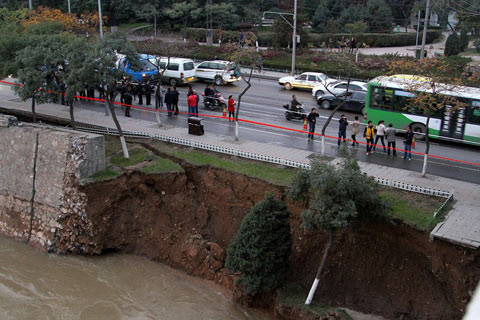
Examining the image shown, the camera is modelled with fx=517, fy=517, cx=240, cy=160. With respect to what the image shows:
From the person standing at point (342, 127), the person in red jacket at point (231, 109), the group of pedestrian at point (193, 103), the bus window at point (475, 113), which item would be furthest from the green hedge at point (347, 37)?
the person standing at point (342, 127)

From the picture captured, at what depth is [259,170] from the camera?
18.6 metres

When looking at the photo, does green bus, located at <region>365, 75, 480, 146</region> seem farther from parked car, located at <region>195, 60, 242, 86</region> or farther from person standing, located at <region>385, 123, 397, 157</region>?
parked car, located at <region>195, 60, 242, 86</region>

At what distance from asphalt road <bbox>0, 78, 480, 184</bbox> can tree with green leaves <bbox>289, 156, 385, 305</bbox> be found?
1487 millimetres

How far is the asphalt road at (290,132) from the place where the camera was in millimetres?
19594

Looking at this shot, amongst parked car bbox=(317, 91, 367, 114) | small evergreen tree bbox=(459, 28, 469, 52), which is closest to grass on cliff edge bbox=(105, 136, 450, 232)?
parked car bbox=(317, 91, 367, 114)

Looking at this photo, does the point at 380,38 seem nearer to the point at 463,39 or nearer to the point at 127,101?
the point at 463,39

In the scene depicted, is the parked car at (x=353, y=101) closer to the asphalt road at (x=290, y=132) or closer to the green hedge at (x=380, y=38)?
the asphalt road at (x=290, y=132)

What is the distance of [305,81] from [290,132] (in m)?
10.1

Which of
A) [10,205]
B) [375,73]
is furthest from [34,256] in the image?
[375,73]

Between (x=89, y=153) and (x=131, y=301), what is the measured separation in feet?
18.9

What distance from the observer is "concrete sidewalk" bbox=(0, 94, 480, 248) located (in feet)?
47.0

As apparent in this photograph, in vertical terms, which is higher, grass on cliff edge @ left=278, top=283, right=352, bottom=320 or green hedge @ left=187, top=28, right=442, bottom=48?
green hedge @ left=187, top=28, right=442, bottom=48

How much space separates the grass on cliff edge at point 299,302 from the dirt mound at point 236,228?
643 millimetres

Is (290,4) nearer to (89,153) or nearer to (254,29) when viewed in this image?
(254,29)
